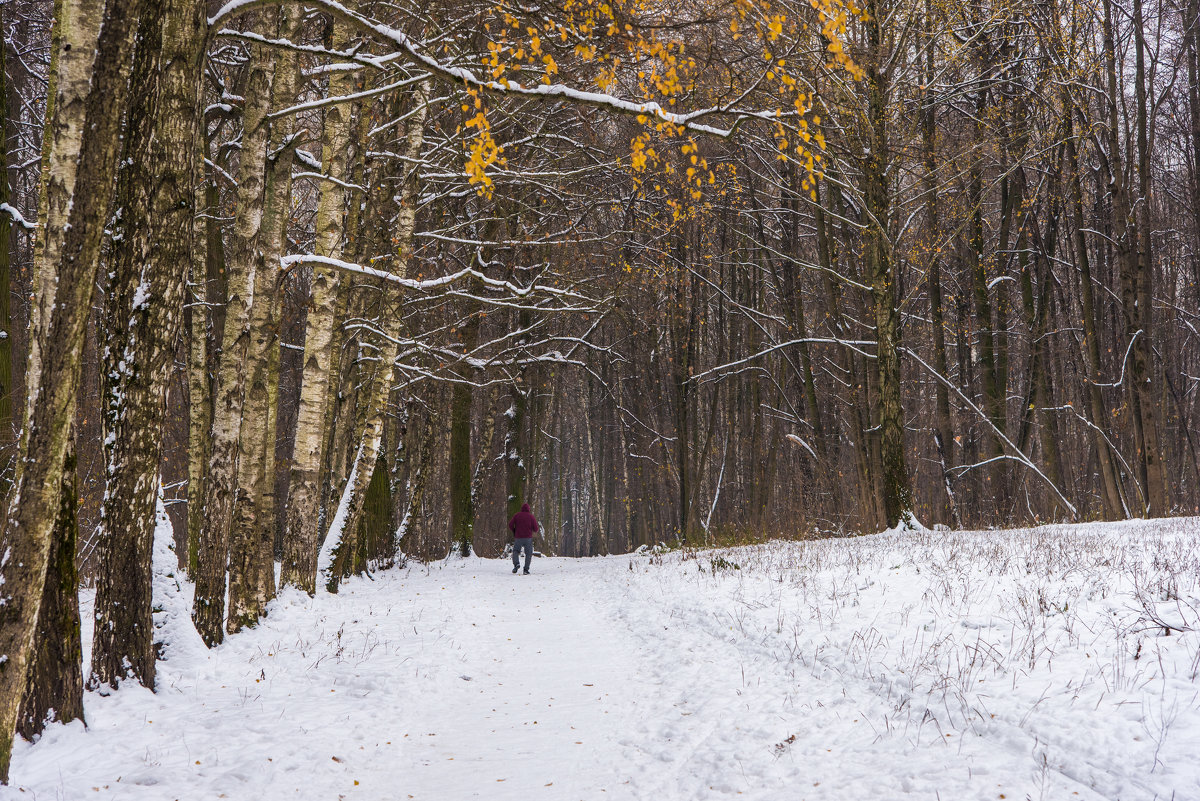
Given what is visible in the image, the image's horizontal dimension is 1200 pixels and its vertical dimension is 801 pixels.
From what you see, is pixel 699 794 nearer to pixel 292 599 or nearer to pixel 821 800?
pixel 821 800

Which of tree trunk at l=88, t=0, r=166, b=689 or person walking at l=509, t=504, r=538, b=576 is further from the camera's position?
person walking at l=509, t=504, r=538, b=576

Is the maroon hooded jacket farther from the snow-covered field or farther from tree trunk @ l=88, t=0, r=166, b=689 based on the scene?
tree trunk @ l=88, t=0, r=166, b=689

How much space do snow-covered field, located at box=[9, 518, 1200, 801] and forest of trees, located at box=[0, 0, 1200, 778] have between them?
0.70 meters

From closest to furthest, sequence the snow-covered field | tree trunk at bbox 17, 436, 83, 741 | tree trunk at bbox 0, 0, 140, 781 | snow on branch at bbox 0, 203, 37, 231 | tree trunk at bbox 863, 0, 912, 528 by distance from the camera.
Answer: tree trunk at bbox 0, 0, 140, 781
the snow-covered field
tree trunk at bbox 17, 436, 83, 741
snow on branch at bbox 0, 203, 37, 231
tree trunk at bbox 863, 0, 912, 528

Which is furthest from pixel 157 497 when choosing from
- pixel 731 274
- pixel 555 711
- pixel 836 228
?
pixel 731 274

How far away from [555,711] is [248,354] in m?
5.10

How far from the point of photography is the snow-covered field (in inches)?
142

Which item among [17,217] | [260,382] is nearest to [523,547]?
[260,382]

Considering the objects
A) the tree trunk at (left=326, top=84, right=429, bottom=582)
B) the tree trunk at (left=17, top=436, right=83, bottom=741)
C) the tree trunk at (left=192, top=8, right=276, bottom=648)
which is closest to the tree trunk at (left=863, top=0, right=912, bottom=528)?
the tree trunk at (left=326, top=84, right=429, bottom=582)

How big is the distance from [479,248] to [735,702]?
858 centimetres

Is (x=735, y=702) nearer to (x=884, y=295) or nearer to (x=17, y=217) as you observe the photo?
(x=17, y=217)

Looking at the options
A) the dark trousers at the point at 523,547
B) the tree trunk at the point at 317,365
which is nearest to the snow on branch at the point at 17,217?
the tree trunk at the point at 317,365

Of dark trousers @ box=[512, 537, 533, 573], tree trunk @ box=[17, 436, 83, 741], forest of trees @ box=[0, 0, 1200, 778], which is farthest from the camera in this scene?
dark trousers @ box=[512, 537, 533, 573]

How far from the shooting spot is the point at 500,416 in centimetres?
3656
